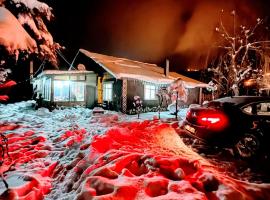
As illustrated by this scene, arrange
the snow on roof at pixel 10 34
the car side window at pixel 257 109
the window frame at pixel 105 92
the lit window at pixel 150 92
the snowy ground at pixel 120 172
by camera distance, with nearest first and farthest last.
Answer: the snow on roof at pixel 10 34
the snowy ground at pixel 120 172
the car side window at pixel 257 109
the window frame at pixel 105 92
the lit window at pixel 150 92

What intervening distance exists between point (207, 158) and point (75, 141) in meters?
4.42

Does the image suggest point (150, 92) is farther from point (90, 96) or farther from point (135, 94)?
point (90, 96)

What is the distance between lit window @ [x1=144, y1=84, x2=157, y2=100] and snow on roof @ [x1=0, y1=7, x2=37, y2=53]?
1632cm

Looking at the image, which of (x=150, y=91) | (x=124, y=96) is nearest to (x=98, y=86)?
(x=124, y=96)

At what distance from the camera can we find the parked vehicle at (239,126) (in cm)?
627

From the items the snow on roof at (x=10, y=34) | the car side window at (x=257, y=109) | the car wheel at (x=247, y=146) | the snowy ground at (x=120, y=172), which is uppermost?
the snow on roof at (x=10, y=34)

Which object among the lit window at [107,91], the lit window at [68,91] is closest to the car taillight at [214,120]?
the lit window at [107,91]

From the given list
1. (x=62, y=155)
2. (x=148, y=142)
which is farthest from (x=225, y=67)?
(x=62, y=155)

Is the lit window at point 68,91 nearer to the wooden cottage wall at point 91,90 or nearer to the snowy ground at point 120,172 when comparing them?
the wooden cottage wall at point 91,90

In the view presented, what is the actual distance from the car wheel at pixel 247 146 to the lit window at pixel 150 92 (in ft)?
47.2

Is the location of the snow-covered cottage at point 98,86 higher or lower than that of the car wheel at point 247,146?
higher

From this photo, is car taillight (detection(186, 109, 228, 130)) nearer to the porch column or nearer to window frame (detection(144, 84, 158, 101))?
the porch column

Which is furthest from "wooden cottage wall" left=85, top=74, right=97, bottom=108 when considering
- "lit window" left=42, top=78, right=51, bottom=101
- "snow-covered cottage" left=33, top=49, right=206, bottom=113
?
"lit window" left=42, top=78, right=51, bottom=101

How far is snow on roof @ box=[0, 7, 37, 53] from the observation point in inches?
171
